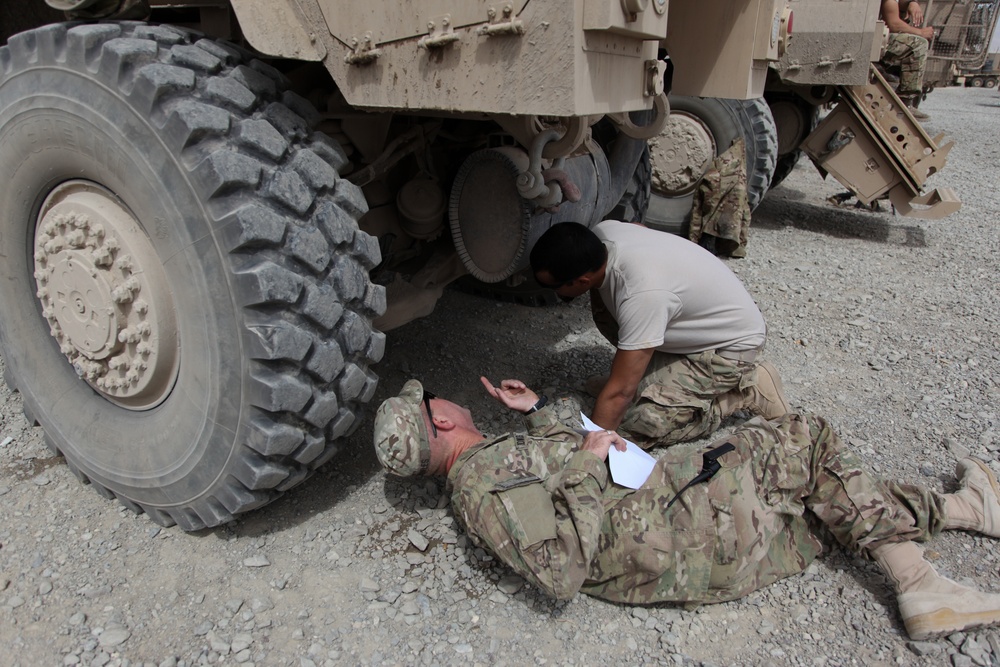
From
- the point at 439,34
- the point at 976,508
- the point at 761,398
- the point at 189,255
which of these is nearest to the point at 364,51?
the point at 439,34

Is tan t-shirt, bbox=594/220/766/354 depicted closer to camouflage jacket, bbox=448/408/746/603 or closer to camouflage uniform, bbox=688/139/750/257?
camouflage jacket, bbox=448/408/746/603

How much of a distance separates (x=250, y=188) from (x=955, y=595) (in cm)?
203

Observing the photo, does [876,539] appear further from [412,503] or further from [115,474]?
[115,474]

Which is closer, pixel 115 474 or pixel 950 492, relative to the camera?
pixel 115 474

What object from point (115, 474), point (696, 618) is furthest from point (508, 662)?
point (115, 474)

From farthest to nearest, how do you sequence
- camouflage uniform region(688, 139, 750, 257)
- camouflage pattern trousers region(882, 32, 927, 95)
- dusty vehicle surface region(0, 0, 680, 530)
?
camouflage pattern trousers region(882, 32, 927, 95) → camouflage uniform region(688, 139, 750, 257) → dusty vehicle surface region(0, 0, 680, 530)

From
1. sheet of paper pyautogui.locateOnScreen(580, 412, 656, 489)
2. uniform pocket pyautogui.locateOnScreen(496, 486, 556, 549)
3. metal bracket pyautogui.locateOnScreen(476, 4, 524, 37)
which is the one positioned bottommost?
sheet of paper pyautogui.locateOnScreen(580, 412, 656, 489)

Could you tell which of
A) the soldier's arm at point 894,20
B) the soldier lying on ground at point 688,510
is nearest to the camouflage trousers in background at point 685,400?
the soldier lying on ground at point 688,510

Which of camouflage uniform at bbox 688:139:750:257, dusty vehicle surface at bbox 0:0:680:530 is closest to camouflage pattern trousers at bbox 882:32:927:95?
camouflage uniform at bbox 688:139:750:257

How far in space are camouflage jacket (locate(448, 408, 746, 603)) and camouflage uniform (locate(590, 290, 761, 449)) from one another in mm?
568

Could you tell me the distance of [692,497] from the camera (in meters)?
2.03

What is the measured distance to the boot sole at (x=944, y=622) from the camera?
1.82m

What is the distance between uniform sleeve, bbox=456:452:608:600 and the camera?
6.07 feet

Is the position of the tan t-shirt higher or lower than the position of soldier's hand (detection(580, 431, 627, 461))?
higher
